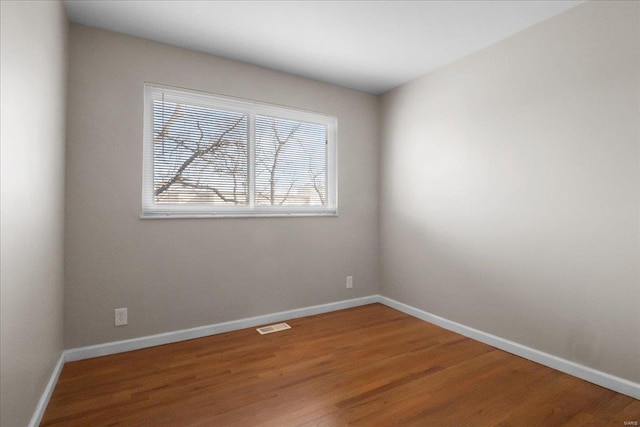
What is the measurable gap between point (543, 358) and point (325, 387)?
5.42 ft

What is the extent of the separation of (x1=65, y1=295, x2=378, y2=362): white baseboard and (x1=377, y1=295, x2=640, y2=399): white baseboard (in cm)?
100

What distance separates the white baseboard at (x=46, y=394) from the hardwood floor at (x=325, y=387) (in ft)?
0.13

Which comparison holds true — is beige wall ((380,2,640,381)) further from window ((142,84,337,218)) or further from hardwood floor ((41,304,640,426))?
window ((142,84,337,218))

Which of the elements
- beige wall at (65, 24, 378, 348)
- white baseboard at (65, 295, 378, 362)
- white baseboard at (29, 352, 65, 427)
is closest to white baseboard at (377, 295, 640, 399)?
white baseboard at (65, 295, 378, 362)

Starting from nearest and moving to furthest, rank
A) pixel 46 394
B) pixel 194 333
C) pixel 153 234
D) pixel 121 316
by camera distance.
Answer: pixel 46 394, pixel 121 316, pixel 153 234, pixel 194 333

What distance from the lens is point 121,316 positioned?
99.4 inches

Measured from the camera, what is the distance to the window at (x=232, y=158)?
8.87ft

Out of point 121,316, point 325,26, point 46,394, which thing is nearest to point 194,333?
point 121,316

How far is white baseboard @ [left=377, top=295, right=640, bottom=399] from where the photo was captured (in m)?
1.98

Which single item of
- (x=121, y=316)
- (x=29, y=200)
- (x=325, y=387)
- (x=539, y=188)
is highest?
(x=539, y=188)

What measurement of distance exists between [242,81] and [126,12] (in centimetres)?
101

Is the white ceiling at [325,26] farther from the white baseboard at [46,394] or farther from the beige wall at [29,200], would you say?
the white baseboard at [46,394]

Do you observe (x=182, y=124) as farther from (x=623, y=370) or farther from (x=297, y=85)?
(x=623, y=370)

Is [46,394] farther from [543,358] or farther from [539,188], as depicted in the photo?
[539,188]
